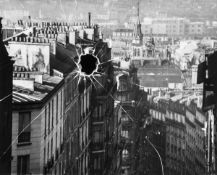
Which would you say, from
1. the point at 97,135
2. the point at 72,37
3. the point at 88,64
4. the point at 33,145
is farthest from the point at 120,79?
the point at 33,145

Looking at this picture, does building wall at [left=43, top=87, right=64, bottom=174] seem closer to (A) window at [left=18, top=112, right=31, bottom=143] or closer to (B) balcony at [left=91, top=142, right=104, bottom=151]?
(A) window at [left=18, top=112, right=31, bottom=143]

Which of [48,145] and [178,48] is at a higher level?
[178,48]

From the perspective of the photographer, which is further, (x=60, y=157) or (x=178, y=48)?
(x=178, y=48)

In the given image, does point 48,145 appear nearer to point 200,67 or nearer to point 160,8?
point 200,67

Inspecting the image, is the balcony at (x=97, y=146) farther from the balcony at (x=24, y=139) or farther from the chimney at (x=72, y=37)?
the balcony at (x=24, y=139)

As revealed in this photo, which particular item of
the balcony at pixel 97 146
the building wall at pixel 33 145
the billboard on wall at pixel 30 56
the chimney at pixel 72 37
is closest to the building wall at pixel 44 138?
the building wall at pixel 33 145

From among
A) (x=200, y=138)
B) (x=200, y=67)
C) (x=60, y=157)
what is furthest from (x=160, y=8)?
(x=60, y=157)
